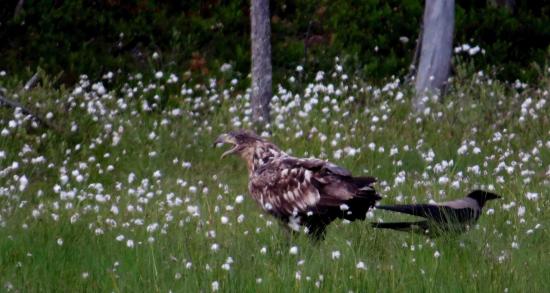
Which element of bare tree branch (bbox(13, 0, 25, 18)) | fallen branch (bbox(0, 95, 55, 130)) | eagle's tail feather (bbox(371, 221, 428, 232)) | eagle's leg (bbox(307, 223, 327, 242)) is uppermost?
eagle's tail feather (bbox(371, 221, 428, 232))

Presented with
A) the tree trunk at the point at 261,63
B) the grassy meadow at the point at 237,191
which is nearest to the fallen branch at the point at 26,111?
the grassy meadow at the point at 237,191

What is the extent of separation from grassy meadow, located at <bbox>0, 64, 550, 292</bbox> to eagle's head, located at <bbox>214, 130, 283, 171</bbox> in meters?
0.52

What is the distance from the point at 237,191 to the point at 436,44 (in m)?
6.13

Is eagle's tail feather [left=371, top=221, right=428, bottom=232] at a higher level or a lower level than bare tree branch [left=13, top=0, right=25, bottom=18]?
higher

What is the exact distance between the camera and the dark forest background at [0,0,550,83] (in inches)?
691

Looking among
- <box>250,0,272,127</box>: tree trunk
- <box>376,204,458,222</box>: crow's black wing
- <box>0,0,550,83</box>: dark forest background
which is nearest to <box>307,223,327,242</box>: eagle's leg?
<box>376,204,458,222</box>: crow's black wing

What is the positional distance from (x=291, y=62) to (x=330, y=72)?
128 centimetres

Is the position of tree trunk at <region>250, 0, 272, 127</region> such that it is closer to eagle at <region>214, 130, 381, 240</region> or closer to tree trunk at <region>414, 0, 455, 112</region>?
tree trunk at <region>414, 0, 455, 112</region>

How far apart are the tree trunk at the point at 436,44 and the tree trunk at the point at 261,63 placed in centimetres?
250

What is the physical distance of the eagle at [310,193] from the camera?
286 inches

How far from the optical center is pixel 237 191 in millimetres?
10297

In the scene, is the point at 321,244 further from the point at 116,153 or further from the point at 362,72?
the point at 362,72

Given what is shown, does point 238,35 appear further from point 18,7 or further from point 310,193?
point 310,193

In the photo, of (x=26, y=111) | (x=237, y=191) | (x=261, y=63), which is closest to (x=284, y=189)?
(x=237, y=191)
